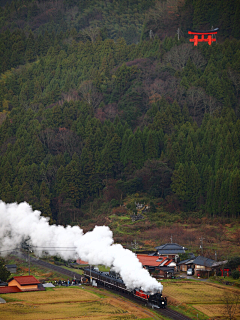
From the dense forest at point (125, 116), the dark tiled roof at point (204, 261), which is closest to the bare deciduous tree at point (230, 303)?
the dark tiled roof at point (204, 261)

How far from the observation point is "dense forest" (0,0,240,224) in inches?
4294

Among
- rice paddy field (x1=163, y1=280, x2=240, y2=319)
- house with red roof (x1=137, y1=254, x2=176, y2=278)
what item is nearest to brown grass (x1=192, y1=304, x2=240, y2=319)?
rice paddy field (x1=163, y1=280, x2=240, y2=319)

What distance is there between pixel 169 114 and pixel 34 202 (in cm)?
3464

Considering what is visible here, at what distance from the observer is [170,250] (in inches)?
3366

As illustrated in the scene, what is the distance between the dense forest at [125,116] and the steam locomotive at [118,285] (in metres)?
35.2

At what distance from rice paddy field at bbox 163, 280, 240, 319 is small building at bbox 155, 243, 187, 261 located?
38.9 ft

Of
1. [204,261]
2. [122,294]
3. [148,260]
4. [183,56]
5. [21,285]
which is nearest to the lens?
[122,294]

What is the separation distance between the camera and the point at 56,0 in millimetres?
191000

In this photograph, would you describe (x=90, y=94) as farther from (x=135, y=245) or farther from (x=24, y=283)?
(x=24, y=283)

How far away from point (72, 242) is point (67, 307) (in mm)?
20286

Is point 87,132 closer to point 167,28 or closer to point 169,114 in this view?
point 169,114

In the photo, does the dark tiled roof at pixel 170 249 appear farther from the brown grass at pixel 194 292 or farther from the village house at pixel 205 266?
the brown grass at pixel 194 292

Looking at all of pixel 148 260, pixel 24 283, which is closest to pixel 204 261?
pixel 148 260

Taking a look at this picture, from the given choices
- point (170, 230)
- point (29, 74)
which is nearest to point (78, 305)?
point (170, 230)
